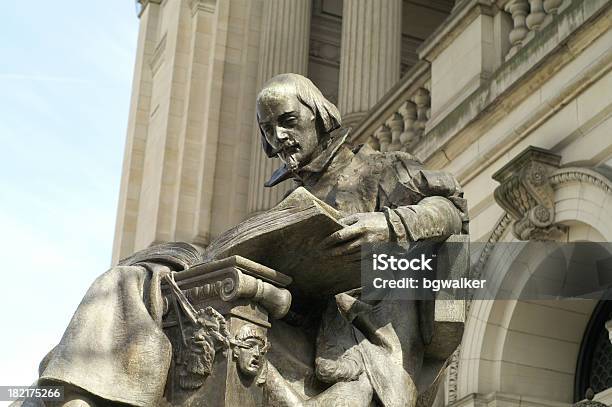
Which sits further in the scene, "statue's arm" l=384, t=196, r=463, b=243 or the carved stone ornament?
the carved stone ornament

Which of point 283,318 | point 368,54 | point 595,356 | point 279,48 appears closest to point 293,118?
point 283,318

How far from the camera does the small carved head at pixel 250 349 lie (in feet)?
10.7

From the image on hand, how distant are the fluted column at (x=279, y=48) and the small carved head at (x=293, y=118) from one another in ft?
44.0

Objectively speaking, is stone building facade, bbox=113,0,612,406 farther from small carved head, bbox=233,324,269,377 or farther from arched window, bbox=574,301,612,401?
small carved head, bbox=233,324,269,377

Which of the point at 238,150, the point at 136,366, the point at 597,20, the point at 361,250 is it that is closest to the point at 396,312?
the point at 361,250

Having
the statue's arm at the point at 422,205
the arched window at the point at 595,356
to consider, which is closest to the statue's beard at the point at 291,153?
the statue's arm at the point at 422,205

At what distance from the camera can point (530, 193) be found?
9.62 m

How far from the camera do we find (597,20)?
8.98 m

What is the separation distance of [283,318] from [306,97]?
0.79m

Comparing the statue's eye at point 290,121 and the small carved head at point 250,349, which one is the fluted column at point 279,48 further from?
the small carved head at point 250,349

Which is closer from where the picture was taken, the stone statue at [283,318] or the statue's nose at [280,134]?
the stone statue at [283,318]

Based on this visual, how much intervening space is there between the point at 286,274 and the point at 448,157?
26.1 ft

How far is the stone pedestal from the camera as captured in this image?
3260 millimetres

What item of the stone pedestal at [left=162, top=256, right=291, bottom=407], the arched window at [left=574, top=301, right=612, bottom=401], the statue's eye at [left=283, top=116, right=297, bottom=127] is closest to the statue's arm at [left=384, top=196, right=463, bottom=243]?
the stone pedestal at [left=162, top=256, right=291, bottom=407]
